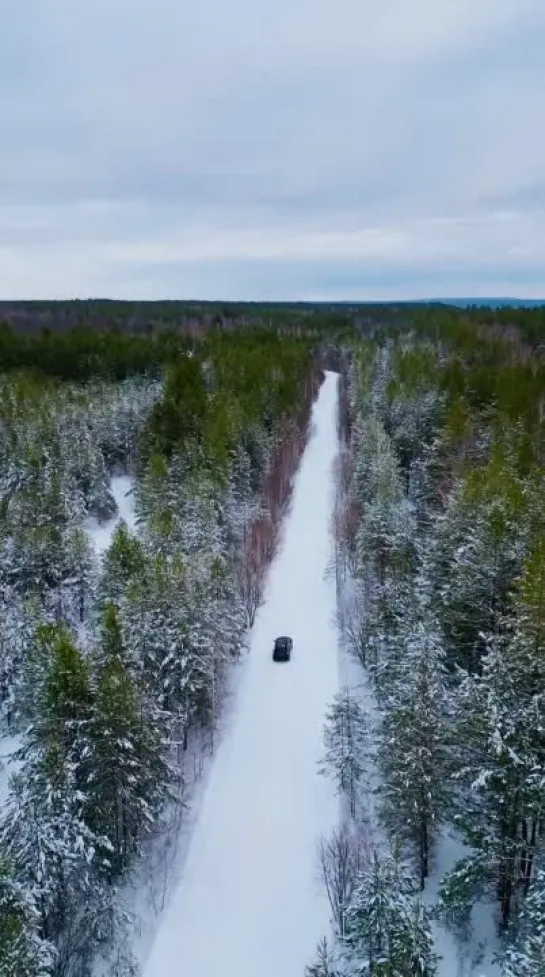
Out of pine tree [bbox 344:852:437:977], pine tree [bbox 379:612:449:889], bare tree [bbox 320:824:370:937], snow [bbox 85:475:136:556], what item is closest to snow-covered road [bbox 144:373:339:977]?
bare tree [bbox 320:824:370:937]

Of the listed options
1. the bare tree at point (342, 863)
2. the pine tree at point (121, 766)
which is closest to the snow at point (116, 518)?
the pine tree at point (121, 766)

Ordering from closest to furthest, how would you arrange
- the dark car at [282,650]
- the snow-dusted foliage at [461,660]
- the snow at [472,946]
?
the snow-dusted foliage at [461,660], the snow at [472,946], the dark car at [282,650]

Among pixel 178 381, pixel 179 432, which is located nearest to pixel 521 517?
pixel 179 432

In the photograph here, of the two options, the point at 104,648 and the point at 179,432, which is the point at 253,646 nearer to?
the point at 104,648

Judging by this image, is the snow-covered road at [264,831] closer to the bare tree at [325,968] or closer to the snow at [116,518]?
the bare tree at [325,968]

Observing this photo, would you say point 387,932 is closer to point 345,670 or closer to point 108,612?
point 108,612

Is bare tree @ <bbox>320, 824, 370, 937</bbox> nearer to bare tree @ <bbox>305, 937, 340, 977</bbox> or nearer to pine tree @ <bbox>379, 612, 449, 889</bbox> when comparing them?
bare tree @ <bbox>305, 937, 340, 977</bbox>
